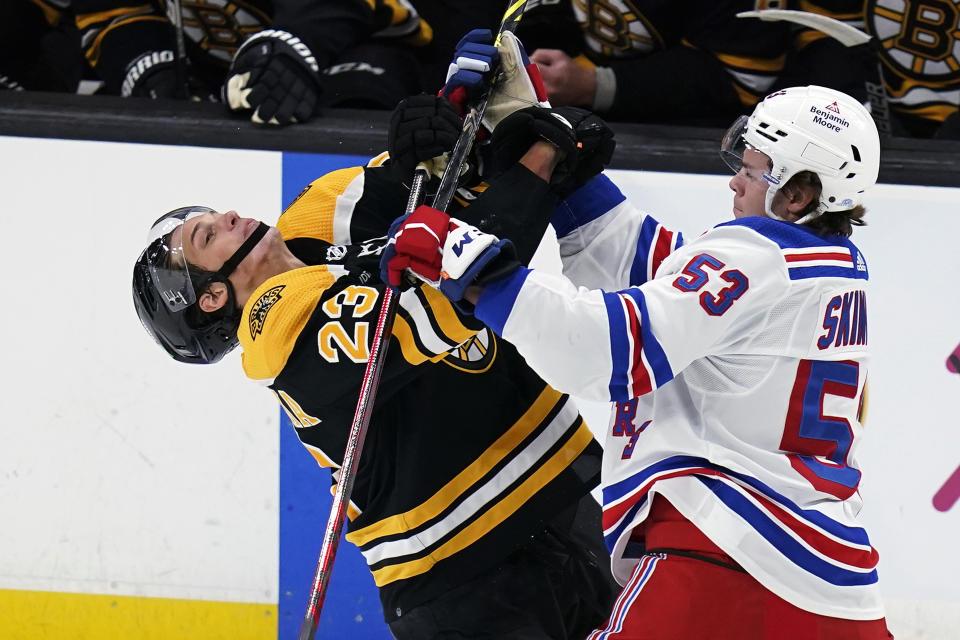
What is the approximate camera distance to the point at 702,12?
2.63 m

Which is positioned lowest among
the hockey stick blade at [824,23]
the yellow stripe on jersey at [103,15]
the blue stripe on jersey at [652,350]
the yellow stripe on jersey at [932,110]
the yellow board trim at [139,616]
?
the yellow board trim at [139,616]

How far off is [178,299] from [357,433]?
387mm

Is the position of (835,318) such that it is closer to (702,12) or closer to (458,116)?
(458,116)

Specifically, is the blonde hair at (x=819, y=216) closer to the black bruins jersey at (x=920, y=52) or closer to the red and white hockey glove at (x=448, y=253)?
the red and white hockey glove at (x=448, y=253)

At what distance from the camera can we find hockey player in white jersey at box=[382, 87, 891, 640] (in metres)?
1.42

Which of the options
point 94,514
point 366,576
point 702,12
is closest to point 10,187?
point 94,514

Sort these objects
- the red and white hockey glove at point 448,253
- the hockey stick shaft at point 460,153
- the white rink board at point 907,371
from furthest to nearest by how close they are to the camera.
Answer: the white rink board at point 907,371
the hockey stick shaft at point 460,153
the red and white hockey glove at point 448,253

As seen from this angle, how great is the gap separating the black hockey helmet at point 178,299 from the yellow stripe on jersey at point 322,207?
9cm

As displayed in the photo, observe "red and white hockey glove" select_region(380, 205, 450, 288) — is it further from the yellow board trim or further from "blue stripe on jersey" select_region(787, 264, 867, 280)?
the yellow board trim

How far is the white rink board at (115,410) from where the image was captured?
2389mm

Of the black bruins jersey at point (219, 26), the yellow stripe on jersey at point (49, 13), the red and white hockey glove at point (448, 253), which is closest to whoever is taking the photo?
the red and white hockey glove at point (448, 253)

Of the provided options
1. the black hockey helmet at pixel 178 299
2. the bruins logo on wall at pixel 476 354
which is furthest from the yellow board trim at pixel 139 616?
the bruins logo on wall at pixel 476 354

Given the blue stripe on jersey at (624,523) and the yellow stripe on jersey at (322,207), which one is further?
the yellow stripe on jersey at (322,207)

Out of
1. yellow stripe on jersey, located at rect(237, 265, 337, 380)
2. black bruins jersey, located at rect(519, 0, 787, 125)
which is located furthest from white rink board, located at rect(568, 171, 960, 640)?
yellow stripe on jersey, located at rect(237, 265, 337, 380)
